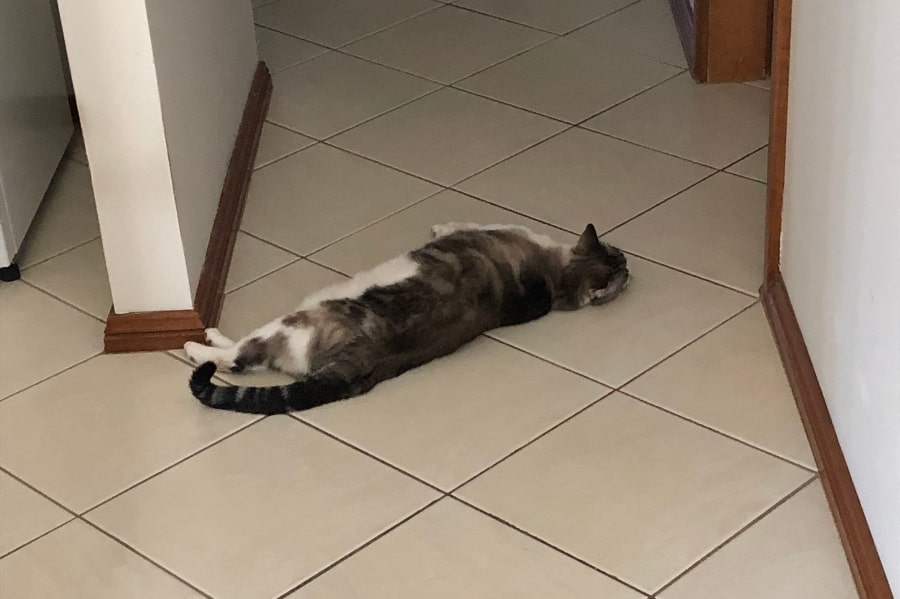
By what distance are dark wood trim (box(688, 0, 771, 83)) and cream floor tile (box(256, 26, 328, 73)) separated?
1.02m

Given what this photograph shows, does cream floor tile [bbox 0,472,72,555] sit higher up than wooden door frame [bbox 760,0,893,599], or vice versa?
wooden door frame [bbox 760,0,893,599]

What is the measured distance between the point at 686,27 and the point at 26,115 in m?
1.65

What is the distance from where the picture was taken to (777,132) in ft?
7.16

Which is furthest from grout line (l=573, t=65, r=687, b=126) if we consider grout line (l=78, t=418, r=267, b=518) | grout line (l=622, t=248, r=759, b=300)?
grout line (l=78, t=418, r=267, b=518)

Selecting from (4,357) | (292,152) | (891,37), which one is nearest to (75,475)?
(4,357)

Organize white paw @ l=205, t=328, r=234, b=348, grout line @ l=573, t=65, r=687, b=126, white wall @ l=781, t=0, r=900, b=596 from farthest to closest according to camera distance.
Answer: grout line @ l=573, t=65, r=687, b=126
white paw @ l=205, t=328, r=234, b=348
white wall @ l=781, t=0, r=900, b=596

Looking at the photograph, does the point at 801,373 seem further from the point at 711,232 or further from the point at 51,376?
the point at 51,376

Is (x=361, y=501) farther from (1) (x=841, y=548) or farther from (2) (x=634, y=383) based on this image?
(1) (x=841, y=548)

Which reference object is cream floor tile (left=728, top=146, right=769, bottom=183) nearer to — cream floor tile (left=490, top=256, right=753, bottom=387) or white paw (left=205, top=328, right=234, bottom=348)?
cream floor tile (left=490, top=256, right=753, bottom=387)

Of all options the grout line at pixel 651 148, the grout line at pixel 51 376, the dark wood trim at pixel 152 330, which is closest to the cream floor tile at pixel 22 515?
the grout line at pixel 51 376

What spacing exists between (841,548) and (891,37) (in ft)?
2.31

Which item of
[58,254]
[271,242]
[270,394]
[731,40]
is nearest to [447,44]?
[731,40]

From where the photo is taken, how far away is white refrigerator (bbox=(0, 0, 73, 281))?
8.14ft

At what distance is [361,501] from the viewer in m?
1.89
